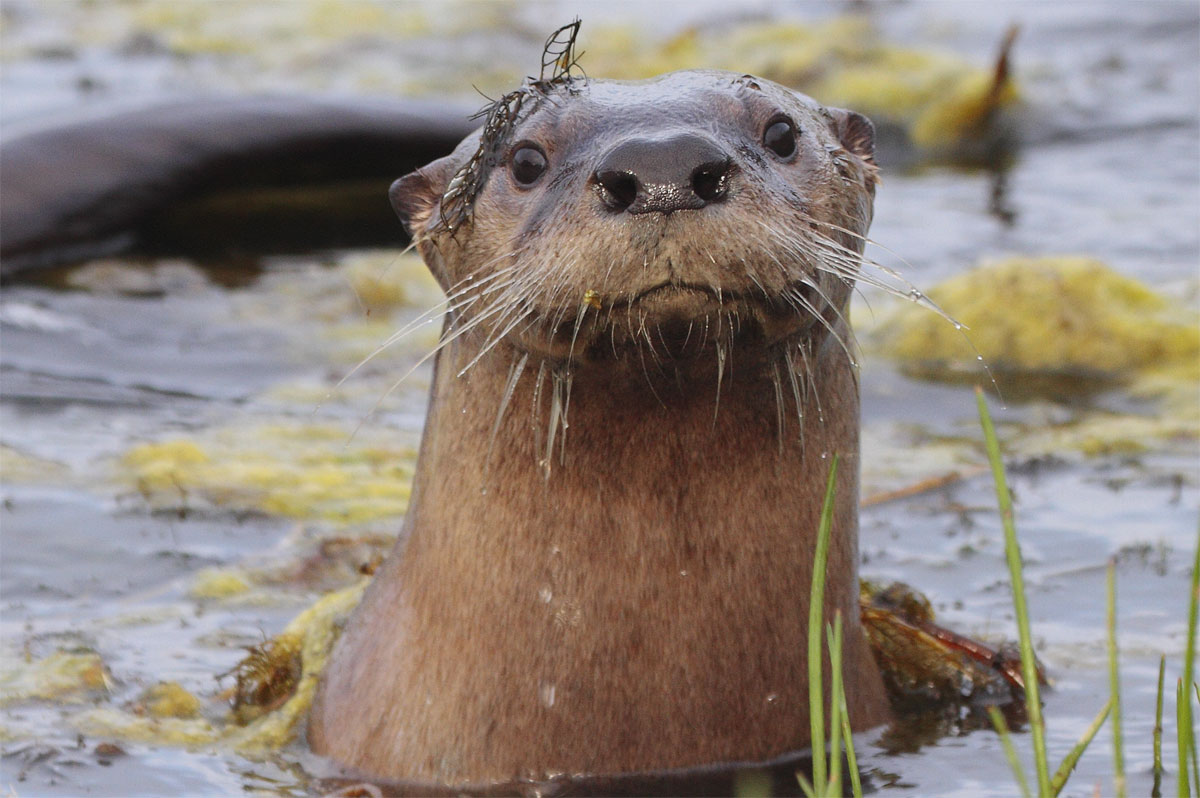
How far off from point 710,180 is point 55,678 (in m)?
1.98

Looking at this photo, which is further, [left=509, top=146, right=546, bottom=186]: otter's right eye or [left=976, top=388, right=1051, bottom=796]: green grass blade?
[left=509, top=146, right=546, bottom=186]: otter's right eye

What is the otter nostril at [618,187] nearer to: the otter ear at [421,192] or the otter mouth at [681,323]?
the otter mouth at [681,323]

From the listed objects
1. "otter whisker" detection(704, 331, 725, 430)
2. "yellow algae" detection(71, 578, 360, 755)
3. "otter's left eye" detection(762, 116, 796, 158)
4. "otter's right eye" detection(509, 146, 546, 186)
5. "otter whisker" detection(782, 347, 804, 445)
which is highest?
"otter's left eye" detection(762, 116, 796, 158)

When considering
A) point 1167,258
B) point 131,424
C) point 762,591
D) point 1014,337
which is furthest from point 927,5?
point 762,591

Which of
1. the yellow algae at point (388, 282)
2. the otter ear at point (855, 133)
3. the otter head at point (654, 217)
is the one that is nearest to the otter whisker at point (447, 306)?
the otter head at point (654, 217)

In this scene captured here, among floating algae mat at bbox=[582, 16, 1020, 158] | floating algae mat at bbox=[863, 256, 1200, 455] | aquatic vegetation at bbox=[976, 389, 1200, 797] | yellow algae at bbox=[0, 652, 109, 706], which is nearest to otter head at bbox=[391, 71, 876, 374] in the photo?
aquatic vegetation at bbox=[976, 389, 1200, 797]

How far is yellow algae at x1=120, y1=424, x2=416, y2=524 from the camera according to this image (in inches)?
199

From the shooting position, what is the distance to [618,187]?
2.67 m

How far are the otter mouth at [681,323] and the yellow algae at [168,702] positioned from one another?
131cm

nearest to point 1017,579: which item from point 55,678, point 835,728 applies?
point 835,728

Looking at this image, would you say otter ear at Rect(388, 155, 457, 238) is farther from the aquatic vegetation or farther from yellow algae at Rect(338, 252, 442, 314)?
yellow algae at Rect(338, 252, 442, 314)

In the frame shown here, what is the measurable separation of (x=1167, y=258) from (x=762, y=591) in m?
4.89

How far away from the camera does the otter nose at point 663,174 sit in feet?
8.57

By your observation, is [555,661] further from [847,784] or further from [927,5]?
[927,5]
